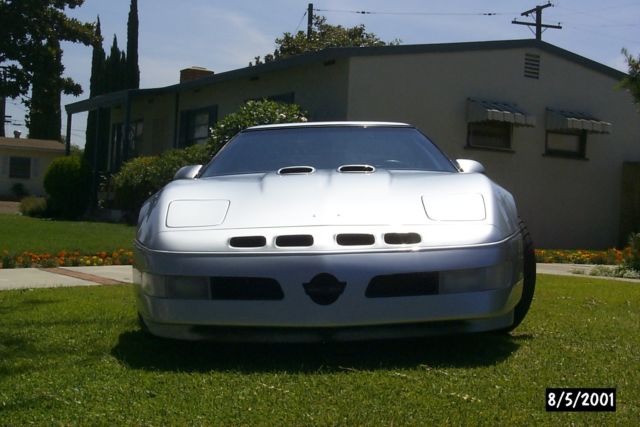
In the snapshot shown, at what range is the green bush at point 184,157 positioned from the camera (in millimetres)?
13641

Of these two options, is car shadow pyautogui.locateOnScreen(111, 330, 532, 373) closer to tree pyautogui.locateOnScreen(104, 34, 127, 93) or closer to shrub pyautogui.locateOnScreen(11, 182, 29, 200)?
tree pyautogui.locateOnScreen(104, 34, 127, 93)

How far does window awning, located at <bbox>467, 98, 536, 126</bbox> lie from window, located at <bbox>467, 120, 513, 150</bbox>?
12.7 inches

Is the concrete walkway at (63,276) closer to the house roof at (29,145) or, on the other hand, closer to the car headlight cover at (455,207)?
the car headlight cover at (455,207)

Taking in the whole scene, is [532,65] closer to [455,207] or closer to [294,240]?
[455,207]

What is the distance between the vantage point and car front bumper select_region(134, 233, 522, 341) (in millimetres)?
3678

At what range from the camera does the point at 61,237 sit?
42.1ft

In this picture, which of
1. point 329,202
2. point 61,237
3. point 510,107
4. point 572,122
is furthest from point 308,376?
point 572,122

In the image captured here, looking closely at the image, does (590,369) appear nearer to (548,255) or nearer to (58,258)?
(58,258)

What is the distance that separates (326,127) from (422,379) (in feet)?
7.53

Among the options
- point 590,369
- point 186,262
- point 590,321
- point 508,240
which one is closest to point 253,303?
point 186,262

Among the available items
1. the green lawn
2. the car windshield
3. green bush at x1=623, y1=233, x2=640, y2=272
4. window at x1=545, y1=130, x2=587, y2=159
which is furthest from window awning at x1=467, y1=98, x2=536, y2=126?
the car windshield

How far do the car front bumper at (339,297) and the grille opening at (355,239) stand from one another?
0.09m

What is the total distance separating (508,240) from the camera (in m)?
3.91

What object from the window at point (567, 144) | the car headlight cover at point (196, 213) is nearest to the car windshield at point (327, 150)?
the car headlight cover at point (196, 213)
